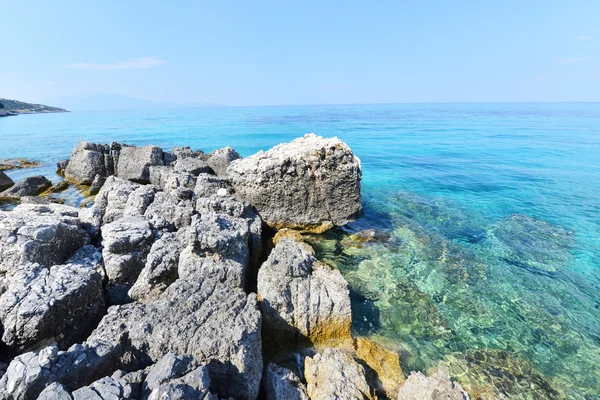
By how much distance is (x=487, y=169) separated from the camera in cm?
2069

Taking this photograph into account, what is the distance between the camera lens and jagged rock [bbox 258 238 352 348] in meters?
5.30

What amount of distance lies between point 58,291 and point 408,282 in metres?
7.20

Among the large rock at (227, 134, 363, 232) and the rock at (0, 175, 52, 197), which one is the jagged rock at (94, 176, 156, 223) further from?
the rock at (0, 175, 52, 197)

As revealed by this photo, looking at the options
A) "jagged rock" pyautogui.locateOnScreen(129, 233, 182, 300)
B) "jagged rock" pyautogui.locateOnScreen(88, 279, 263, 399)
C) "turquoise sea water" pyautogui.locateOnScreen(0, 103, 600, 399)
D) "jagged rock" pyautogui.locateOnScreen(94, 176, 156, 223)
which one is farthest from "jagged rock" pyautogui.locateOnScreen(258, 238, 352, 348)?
"jagged rock" pyautogui.locateOnScreen(94, 176, 156, 223)

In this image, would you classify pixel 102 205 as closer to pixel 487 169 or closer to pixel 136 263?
pixel 136 263

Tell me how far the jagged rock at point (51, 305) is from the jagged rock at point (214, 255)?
57.0 inches

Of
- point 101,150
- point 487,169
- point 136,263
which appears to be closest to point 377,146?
point 487,169

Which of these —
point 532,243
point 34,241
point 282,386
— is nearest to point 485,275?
point 532,243

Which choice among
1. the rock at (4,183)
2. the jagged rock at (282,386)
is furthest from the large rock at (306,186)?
the rock at (4,183)

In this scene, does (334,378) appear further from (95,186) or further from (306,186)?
(95,186)

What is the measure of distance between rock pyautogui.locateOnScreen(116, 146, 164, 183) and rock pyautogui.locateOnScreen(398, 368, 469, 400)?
42.3 feet

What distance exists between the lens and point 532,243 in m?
9.84

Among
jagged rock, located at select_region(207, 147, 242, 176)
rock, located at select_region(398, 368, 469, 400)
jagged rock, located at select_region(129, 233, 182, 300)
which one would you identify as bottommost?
rock, located at select_region(398, 368, 469, 400)

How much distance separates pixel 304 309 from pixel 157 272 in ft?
9.45
